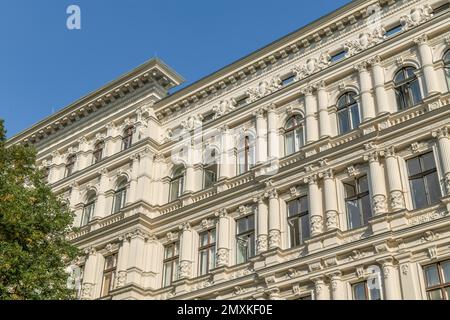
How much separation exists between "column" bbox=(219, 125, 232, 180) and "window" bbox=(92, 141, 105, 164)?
8.62 metres

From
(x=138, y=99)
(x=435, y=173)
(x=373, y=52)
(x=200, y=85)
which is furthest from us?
(x=138, y=99)

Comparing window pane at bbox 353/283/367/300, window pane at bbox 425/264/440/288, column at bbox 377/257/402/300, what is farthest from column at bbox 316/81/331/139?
window pane at bbox 425/264/440/288

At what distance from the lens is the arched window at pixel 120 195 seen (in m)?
32.4

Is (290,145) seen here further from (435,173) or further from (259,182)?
(435,173)

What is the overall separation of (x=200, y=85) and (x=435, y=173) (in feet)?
47.3

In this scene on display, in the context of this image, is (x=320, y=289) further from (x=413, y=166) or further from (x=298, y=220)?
(x=413, y=166)

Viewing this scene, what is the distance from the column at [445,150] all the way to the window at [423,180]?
0.48 meters

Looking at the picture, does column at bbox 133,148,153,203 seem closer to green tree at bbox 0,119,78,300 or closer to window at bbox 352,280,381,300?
green tree at bbox 0,119,78,300

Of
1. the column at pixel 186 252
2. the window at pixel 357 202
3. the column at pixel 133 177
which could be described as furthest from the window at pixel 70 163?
the window at pixel 357 202

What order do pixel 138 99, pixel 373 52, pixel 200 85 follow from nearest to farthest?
pixel 373 52 → pixel 200 85 → pixel 138 99

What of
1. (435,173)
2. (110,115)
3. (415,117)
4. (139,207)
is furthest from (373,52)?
(110,115)

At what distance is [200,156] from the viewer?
31.0 m

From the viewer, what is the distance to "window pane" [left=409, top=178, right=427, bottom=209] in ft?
72.7

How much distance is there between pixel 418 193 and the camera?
22500 millimetres
